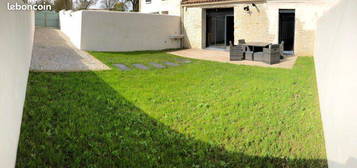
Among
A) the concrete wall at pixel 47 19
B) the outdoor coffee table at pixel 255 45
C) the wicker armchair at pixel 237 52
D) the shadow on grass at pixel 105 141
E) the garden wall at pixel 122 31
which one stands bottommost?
the shadow on grass at pixel 105 141

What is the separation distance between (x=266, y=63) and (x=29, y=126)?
1225 centimetres

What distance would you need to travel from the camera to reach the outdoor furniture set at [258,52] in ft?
48.7

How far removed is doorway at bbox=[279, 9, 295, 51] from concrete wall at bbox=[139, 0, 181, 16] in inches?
349

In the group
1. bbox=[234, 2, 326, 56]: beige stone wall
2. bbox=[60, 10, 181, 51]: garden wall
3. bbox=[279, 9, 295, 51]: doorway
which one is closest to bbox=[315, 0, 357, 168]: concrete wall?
bbox=[234, 2, 326, 56]: beige stone wall

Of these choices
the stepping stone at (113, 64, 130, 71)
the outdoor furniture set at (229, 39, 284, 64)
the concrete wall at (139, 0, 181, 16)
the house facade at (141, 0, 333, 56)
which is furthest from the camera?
the concrete wall at (139, 0, 181, 16)

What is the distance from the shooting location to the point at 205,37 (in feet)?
75.9

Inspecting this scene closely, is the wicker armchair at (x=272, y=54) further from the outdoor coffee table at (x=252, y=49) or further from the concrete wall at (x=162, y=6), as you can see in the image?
the concrete wall at (x=162, y=6)

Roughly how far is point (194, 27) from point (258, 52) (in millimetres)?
8658

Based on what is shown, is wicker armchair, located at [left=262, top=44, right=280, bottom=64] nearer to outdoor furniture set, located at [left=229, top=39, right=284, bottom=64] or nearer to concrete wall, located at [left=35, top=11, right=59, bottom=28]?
outdoor furniture set, located at [left=229, top=39, right=284, bottom=64]

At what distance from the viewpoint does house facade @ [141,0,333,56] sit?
17.8 meters

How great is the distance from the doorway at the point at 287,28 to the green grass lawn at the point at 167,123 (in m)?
9.67

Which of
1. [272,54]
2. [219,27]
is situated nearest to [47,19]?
[219,27]

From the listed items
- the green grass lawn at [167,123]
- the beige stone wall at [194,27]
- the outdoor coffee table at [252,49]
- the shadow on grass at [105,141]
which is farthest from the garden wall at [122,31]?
the shadow on grass at [105,141]

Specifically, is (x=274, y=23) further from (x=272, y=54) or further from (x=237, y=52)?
(x=272, y=54)
